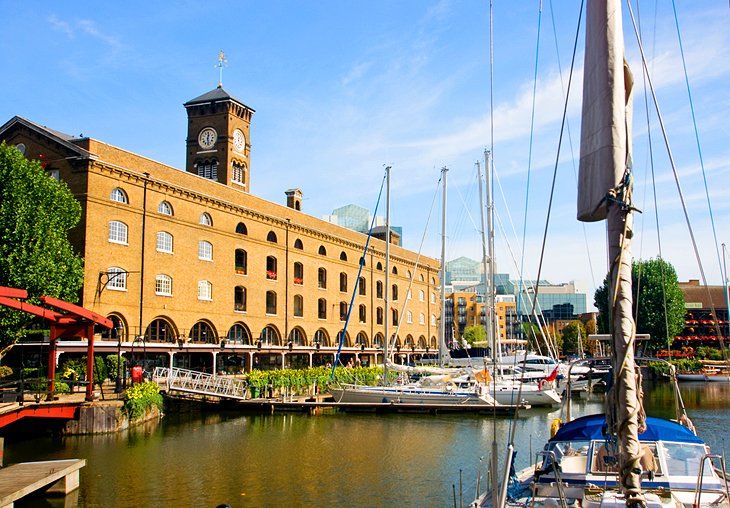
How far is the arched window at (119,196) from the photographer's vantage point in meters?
40.4

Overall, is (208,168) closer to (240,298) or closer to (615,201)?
(240,298)

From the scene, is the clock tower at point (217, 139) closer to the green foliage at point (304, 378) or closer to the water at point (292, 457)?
the green foliage at point (304, 378)

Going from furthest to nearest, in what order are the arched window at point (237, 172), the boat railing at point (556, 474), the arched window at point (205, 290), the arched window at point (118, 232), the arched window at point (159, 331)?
the arched window at point (237, 172) < the arched window at point (205, 290) < the arched window at point (159, 331) < the arched window at point (118, 232) < the boat railing at point (556, 474)

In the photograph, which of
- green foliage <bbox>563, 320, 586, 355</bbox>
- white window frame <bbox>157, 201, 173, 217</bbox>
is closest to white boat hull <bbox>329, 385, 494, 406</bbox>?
white window frame <bbox>157, 201, 173, 217</bbox>

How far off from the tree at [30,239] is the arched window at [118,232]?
5.01 meters

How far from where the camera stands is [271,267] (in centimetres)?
5366

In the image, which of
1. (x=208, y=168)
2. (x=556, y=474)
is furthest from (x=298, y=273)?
(x=556, y=474)

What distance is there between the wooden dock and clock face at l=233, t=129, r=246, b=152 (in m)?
44.2

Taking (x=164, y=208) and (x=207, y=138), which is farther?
(x=207, y=138)

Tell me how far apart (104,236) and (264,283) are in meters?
15.1

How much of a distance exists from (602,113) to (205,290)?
133 feet

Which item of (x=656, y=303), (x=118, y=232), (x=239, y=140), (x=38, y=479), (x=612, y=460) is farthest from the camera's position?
(x=656, y=303)

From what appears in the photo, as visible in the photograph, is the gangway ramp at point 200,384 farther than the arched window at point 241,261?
No

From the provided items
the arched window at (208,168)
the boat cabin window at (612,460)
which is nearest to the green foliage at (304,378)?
the arched window at (208,168)
